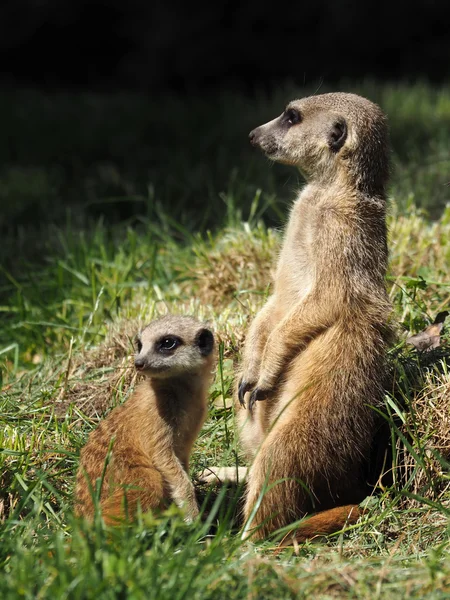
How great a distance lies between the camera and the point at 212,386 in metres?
4.04

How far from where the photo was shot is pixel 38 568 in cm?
245

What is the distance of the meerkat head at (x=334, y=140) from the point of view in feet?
11.4

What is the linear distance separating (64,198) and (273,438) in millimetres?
4596

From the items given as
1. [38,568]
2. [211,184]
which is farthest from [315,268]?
[211,184]

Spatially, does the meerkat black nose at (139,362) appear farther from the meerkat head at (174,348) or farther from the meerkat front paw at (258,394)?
the meerkat front paw at (258,394)

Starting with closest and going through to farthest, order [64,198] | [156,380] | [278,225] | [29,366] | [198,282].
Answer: [156,380] < [29,366] < [198,282] < [278,225] < [64,198]

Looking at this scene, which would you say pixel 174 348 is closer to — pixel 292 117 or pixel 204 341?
pixel 204 341

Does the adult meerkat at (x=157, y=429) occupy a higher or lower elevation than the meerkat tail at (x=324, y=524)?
higher

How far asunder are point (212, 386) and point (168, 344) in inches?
25.9

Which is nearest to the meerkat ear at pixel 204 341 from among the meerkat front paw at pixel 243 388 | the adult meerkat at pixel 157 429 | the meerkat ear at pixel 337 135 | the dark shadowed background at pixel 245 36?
the adult meerkat at pixel 157 429

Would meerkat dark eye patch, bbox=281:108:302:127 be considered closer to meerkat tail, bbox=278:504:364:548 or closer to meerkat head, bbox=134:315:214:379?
meerkat head, bbox=134:315:214:379

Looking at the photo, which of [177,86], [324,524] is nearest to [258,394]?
[324,524]

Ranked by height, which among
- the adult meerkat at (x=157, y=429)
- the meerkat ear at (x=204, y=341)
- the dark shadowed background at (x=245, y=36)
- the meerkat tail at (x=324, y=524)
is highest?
the dark shadowed background at (x=245, y=36)

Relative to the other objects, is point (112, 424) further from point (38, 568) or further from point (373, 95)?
point (373, 95)
